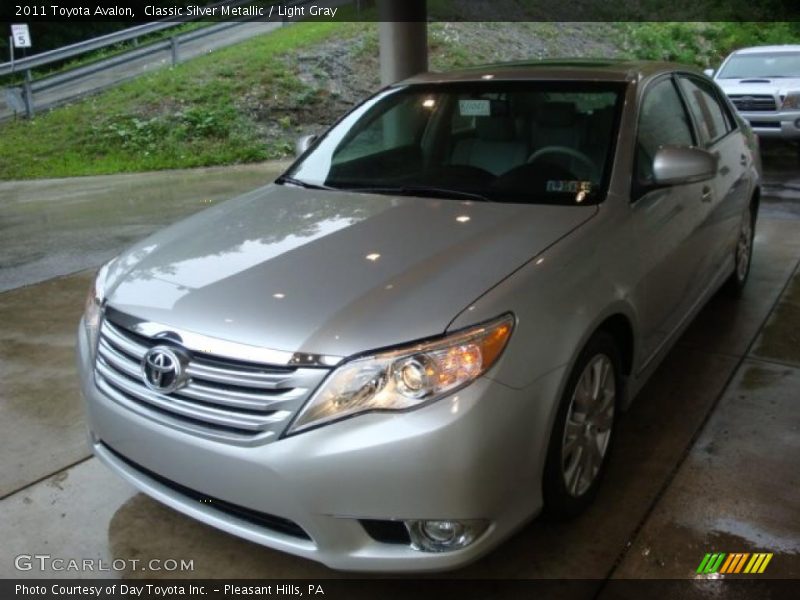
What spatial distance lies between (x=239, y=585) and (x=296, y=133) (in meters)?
11.7

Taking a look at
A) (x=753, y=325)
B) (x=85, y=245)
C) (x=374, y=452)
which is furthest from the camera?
(x=85, y=245)

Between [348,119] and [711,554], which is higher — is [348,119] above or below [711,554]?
above

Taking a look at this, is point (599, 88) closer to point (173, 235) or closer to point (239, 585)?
point (173, 235)

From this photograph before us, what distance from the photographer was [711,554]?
2664mm

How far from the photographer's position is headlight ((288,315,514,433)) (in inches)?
87.0

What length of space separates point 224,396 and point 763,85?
1144 centimetres

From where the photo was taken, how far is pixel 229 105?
13969 mm

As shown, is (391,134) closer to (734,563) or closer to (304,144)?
(304,144)

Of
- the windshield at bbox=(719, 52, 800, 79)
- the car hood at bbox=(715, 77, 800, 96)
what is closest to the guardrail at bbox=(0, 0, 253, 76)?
the windshield at bbox=(719, 52, 800, 79)

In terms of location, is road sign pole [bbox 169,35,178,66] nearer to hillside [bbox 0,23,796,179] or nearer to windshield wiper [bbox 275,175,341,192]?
hillside [bbox 0,23,796,179]

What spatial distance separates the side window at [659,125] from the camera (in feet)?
11.2

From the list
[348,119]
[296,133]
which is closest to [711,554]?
[348,119]

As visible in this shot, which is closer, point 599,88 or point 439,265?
point 439,265

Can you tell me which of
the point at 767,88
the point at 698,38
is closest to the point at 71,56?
the point at 767,88
